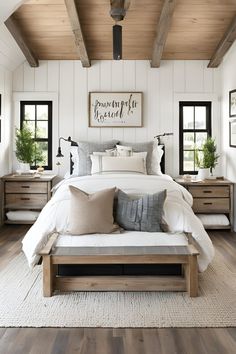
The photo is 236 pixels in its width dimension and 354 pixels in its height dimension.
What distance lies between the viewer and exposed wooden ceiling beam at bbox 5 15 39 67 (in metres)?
5.30

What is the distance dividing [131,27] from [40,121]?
2.09 m

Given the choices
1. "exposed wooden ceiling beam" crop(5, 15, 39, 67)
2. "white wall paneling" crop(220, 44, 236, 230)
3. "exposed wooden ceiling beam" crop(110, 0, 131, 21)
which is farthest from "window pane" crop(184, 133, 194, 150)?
"exposed wooden ceiling beam" crop(5, 15, 39, 67)

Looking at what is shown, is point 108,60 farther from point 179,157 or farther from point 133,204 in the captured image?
point 133,204

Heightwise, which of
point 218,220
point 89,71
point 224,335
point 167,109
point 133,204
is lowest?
point 224,335

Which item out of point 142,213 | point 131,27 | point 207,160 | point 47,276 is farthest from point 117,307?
point 131,27

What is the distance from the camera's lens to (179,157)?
6.77 meters

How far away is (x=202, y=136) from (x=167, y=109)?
0.72 meters

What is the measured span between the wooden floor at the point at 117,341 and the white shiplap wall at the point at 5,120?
3.83m

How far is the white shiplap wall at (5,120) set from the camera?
20.4ft

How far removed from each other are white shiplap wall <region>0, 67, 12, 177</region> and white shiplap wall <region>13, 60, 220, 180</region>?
0.27 metres

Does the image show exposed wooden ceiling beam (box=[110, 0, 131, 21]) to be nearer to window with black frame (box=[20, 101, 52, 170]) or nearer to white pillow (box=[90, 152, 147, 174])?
white pillow (box=[90, 152, 147, 174])

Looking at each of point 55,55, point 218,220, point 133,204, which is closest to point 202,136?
point 218,220

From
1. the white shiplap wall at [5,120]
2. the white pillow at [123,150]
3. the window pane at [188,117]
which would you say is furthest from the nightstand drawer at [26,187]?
the window pane at [188,117]

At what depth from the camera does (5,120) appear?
6387mm
